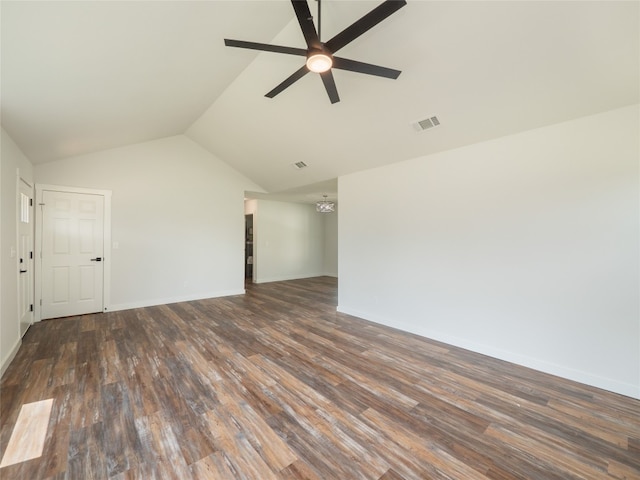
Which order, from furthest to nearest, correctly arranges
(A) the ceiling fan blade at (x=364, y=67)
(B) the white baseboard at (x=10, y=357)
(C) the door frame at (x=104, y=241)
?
1. (C) the door frame at (x=104, y=241)
2. (B) the white baseboard at (x=10, y=357)
3. (A) the ceiling fan blade at (x=364, y=67)

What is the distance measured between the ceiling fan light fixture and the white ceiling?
2.11ft

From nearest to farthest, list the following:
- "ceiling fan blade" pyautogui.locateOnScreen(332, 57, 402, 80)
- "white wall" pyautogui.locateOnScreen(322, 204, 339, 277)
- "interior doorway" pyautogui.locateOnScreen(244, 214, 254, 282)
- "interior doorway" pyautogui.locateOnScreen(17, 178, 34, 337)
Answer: "ceiling fan blade" pyautogui.locateOnScreen(332, 57, 402, 80) → "interior doorway" pyautogui.locateOnScreen(17, 178, 34, 337) → "interior doorway" pyautogui.locateOnScreen(244, 214, 254, 282) → "white wall" pyautogui.locateOnScreen(322, 204, 339, 277)

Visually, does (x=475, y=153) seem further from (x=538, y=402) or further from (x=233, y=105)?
(x=233, y=105)

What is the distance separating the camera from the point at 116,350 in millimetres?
3307

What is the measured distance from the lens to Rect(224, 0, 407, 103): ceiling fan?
67.3 inches

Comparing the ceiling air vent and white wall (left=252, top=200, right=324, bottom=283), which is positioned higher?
the ceiling air vent

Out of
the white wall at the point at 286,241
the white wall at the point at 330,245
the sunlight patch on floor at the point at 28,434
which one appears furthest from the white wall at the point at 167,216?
the white wall at the point at 330,245

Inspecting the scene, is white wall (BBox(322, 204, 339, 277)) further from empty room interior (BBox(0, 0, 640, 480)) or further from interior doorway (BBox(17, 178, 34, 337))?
interior doorway (BBox(17, 178, 34, 337))

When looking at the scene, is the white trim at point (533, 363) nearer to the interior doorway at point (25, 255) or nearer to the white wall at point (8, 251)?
the white wall at point (8, 251)

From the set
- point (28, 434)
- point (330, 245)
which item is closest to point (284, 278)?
point (330, 245)

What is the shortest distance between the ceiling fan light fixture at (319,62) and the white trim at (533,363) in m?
3.49

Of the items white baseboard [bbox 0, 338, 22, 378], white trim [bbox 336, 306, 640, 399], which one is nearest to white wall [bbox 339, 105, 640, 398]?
white trim [bbox 336, 306, 640, 399]

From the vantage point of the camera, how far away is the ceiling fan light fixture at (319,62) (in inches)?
80.7

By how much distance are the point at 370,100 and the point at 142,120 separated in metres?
3.41
